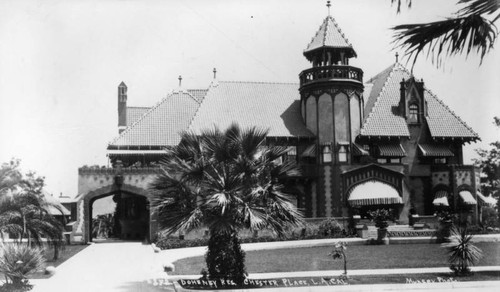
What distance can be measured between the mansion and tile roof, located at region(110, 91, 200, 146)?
8cm

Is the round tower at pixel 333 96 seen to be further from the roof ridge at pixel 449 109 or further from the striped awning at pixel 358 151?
the roof ridge at pixel 449 109

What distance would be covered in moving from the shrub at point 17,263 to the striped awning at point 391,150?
96.4 feet

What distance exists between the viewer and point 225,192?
16906mm

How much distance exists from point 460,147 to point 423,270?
85.5 ft

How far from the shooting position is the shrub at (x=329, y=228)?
36250 mm

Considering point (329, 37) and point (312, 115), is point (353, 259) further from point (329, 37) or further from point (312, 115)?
point (329, 37)

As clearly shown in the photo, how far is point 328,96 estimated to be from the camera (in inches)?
1603

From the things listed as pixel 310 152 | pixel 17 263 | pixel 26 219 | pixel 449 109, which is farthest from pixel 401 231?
pixel 17 263

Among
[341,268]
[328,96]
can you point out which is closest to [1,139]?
[341,268]

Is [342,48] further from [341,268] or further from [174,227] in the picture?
[174,227]

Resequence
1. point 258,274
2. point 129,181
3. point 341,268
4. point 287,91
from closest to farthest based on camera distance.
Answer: point 258,274, point 341,268, point 129,181, point 287,91

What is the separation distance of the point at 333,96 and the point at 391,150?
617 centimetres

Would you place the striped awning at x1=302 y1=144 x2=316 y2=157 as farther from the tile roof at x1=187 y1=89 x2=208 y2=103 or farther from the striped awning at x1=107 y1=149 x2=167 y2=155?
the tile roof at x1=187 y1=89 x2=208 y2=103

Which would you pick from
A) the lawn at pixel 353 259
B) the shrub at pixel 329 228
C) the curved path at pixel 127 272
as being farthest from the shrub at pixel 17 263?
the shrub at pixel 329 228
